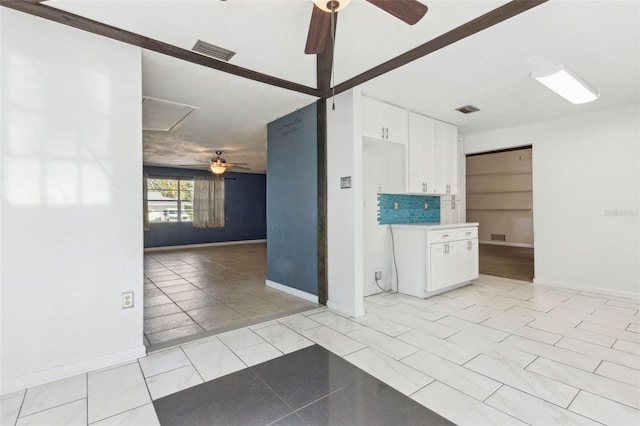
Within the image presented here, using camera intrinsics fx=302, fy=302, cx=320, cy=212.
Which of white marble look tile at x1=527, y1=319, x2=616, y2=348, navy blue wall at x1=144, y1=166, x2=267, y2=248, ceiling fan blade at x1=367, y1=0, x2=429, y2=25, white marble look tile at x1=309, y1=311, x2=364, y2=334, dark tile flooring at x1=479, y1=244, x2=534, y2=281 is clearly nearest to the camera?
ceiling fan blade at x1=367, y1=0, x2=429, y2=25

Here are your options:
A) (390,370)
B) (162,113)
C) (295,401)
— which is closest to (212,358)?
(295,401)

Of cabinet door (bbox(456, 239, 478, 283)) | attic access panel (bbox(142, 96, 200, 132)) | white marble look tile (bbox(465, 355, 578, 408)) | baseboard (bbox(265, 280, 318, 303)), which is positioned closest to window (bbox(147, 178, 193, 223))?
attic access panel (bbox(142, 96, 200, 132))

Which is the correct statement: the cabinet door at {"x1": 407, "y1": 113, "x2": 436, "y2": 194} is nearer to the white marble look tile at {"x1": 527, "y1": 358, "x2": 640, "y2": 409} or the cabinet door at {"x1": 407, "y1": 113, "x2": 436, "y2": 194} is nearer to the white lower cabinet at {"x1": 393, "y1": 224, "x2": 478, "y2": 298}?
the white lower cabinet at {"x1": 393, "y1": 224, "x2": 478, "y2": 298}

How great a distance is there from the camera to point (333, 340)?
8.64 feet

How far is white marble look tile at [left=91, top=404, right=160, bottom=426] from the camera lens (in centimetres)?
160

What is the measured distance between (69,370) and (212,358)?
3.04 feet

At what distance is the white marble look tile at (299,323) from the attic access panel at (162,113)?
2797 mm

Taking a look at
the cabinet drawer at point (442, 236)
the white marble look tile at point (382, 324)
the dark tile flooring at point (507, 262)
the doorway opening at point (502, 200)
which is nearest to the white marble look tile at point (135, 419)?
the white marble look tile at point (382, 324)

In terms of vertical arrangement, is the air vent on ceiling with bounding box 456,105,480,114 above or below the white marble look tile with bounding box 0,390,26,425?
above

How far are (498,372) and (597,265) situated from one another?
10.6ft

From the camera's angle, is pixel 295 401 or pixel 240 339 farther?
pixel 240 339

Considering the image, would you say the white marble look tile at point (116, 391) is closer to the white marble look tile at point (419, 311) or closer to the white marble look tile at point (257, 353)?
the white marble look tile at point (257, 353)

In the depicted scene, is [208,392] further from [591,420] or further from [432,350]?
[591,420]

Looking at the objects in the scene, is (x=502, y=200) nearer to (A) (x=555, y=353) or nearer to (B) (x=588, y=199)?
A: (B) (x=588, y=199)
